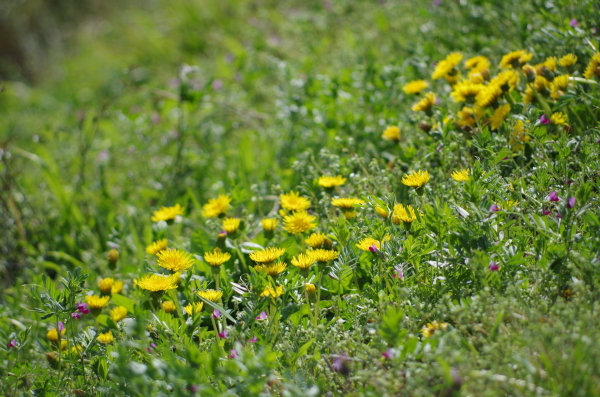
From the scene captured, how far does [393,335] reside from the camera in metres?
1.05

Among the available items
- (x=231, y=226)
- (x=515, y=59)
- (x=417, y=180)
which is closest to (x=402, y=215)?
(x=417, y=180)

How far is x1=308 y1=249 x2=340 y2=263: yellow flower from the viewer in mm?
1357

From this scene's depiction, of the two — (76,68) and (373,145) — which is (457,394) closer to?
(373,145)

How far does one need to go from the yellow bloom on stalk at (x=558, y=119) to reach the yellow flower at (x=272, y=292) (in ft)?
3.21

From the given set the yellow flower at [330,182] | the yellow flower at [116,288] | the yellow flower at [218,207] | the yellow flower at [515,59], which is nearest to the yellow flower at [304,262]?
the yellow flower at [330,182]

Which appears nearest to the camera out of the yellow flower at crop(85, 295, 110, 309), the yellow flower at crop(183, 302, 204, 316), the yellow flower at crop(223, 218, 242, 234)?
the yellow flower at crop(183, 302, 204, 316)

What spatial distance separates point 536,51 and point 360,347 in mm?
1470

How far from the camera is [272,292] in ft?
4.38

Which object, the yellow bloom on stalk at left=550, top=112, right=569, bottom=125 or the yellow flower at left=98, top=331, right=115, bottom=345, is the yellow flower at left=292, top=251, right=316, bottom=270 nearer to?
the yellow flower at left=98, top=331, right=115, bottom=345

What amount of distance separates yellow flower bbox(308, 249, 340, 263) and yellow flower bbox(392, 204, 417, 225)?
204 millimetres

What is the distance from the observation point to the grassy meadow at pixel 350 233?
3.59 ft

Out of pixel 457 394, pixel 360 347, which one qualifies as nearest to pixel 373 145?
pixel 360 347

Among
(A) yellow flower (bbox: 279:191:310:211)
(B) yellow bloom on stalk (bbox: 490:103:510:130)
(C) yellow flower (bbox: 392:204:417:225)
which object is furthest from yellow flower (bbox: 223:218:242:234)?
(B) yellow bloom on stalk (bbox: 490:103:510:130)

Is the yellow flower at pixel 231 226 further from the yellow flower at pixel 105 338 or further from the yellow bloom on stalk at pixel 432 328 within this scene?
the yellow bloom on stalk at pixel 432 328
